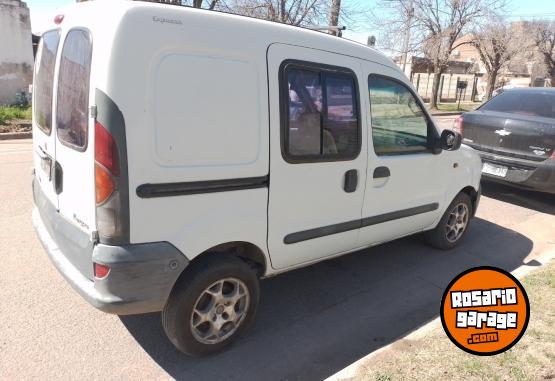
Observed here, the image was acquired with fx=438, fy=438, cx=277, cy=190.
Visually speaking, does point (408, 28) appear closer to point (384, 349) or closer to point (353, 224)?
point (353, 224)

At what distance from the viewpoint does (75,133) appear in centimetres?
246

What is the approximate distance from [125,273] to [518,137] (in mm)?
6019

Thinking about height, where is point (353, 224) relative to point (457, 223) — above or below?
above

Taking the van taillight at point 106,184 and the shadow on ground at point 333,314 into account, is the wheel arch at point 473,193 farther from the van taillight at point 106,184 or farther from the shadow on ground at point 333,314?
the van taillight at point 106,184

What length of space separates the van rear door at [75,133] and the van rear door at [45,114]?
139mm

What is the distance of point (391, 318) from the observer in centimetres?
343

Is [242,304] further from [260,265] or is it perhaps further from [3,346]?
[3,346]

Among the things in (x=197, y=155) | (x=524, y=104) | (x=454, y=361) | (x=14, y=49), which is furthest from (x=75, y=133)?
(x=14, y=49)

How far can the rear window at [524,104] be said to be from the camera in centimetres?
674

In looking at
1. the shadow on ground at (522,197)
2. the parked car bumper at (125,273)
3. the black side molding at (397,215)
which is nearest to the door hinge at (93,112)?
the parked car bumper at (125,273)

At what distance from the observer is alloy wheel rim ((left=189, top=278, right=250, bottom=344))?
2.74m

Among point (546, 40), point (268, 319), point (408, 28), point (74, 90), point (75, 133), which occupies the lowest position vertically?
point (268, 319)

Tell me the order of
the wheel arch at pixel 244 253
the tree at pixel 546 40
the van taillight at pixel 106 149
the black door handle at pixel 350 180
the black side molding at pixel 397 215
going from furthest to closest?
the tree at pixel 546 40 → the black side molding at pixel 397 215 → the black door handle at pixel 350 180 → the wheel arch at pixel 244 253 → the van taillight at pixel 106 149

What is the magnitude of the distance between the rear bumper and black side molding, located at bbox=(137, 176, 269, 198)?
501cm
